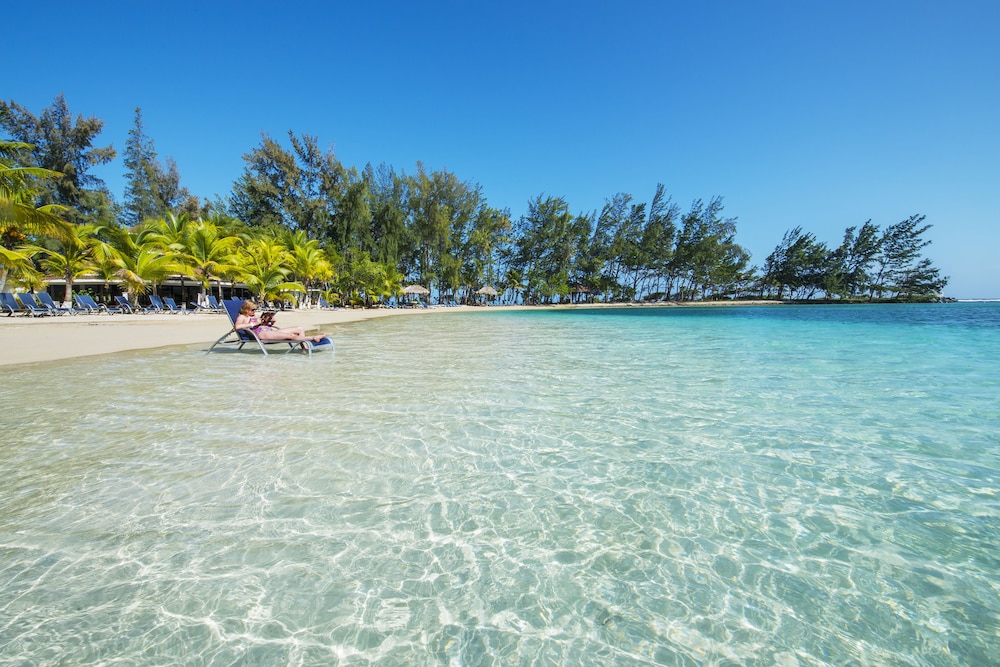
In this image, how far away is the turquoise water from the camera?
5.28 feet

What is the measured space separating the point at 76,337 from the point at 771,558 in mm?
15590

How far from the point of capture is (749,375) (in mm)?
6668

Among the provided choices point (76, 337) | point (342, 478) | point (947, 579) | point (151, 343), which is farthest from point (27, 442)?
point (76, 337)

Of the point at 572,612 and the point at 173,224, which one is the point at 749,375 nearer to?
the point at 572,612

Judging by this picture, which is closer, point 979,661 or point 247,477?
point 979,661

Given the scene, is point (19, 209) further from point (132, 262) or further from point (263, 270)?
point (263, 270)

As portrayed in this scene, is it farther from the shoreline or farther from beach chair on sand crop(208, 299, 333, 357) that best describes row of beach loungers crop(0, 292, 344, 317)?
beach chair on sand crop(208, 299, 333, 357)

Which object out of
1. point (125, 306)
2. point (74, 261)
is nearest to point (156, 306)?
point (125, 306)

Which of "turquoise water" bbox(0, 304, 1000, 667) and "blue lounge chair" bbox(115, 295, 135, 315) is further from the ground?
"blue lounge chair" bbox(115, 295, 135, 315)

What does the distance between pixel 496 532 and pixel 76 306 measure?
92.7 feet

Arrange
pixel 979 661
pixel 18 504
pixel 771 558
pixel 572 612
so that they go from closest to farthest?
pixel 979 661 < pixel 572 612 < pixel 771 558 < pixel 18 504

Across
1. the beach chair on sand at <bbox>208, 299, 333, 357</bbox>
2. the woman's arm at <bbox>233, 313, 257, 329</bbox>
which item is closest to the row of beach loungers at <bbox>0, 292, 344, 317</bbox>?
the beach chair on sand at <bbox>208, 299, 333, 357</bbox>

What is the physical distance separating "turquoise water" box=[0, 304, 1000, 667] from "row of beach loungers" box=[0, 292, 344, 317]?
58.7 ft

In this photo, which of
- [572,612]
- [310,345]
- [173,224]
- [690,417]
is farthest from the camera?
[173,224]
